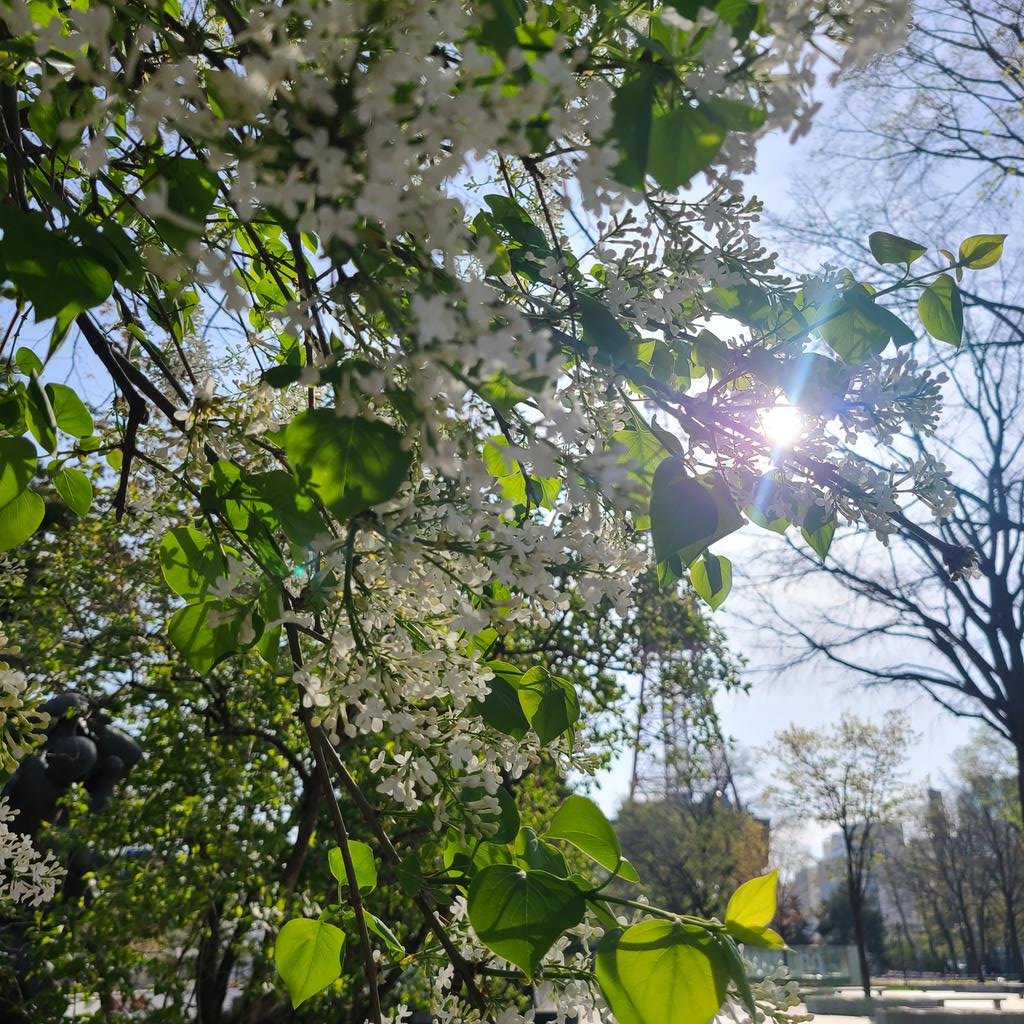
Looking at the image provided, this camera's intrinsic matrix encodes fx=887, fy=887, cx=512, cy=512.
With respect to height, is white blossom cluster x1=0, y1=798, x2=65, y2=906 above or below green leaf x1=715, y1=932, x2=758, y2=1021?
above

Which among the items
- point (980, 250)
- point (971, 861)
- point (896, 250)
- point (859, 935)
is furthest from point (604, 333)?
point (971, 861)

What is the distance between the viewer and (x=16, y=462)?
2.63ft

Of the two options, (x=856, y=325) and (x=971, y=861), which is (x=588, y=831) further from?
(x=971, y=861)

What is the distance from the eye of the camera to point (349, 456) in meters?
0.65

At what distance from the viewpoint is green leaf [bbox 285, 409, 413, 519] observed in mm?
647

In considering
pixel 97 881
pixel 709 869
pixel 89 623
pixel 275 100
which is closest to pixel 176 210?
pixel 275 100

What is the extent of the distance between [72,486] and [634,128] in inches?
36.5

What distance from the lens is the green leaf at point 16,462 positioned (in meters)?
0.79

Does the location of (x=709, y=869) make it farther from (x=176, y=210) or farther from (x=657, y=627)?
(x=176, y=210)

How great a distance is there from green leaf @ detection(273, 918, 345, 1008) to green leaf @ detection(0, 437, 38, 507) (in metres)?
0.59

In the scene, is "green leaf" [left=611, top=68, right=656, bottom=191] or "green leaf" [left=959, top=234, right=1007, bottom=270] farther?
"green leaf" [left=959, top=234, right=1007, bottom=270]

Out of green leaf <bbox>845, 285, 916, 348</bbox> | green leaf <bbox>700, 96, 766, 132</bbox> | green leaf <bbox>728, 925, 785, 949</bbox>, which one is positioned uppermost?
green leaf <bbox>845, 285, 916, 348</bbox>

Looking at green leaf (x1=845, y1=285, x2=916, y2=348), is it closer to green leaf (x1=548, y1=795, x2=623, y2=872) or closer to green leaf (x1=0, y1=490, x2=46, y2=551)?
green leaf (x1=548, y1=795, x2=623, y2=872)

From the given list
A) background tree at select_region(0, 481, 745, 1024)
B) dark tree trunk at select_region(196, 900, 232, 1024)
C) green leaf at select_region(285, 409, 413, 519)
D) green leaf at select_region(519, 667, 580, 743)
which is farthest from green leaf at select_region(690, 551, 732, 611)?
dark tree trunk at select_region(196, 900, 232, 1024)
